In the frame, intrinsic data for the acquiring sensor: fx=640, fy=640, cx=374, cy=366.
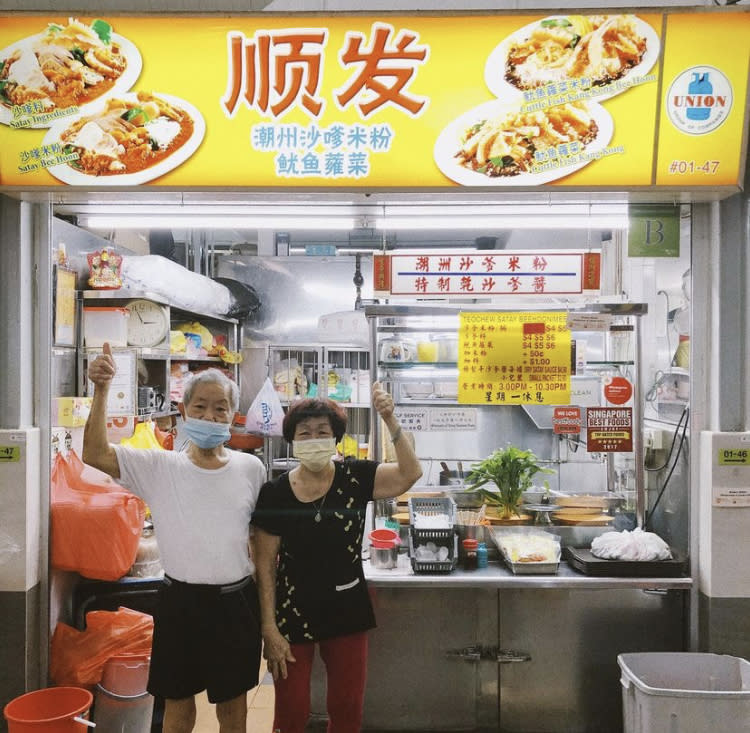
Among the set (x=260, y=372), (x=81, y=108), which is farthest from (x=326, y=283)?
→ (x=81, y=108)

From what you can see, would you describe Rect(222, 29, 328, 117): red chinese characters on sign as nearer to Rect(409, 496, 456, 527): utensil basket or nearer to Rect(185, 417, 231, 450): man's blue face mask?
Rect(185, 417, 231, 450): man's blue face mask

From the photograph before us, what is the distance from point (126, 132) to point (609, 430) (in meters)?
3.06

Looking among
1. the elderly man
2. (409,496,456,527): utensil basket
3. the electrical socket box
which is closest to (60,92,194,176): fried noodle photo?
the elderly man

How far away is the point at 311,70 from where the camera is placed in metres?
2.87

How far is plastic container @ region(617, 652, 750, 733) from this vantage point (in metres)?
2.62

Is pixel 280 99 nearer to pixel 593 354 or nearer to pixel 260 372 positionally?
pixel 593 354

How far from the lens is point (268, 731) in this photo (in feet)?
11.6

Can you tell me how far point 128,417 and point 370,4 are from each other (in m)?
2.82

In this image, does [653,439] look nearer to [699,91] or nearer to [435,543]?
[435,543]

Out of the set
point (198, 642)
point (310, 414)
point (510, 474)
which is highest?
point (310, 414)

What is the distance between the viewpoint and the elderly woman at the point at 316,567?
2.62 m

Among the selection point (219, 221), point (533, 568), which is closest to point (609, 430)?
point (533, 568)

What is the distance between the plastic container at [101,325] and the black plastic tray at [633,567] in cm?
305

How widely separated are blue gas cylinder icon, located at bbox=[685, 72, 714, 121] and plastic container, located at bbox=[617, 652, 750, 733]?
245cm
